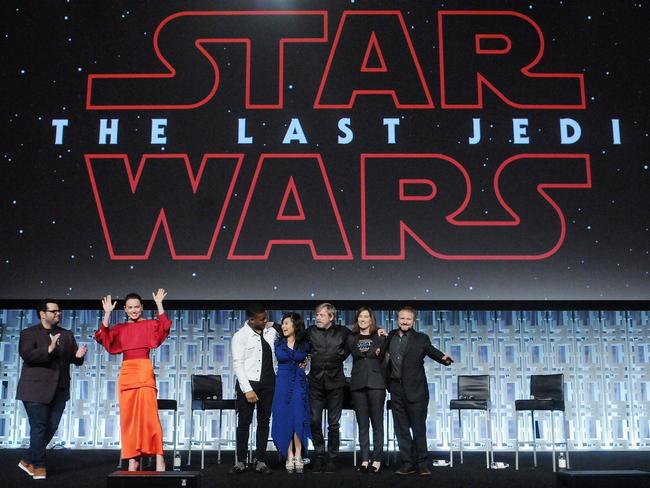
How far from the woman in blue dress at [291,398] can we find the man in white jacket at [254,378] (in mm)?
81

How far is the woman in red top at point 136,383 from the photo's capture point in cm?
574

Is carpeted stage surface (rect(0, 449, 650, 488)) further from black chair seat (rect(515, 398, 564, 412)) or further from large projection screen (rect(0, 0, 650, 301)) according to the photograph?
large projection screen (rect(0, 0, 650, 301))

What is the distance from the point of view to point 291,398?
6.47 metres

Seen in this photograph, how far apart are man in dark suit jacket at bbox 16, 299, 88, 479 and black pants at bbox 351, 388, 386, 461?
2.34 metres

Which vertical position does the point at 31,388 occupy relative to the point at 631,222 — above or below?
below

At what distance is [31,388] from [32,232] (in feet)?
6.61

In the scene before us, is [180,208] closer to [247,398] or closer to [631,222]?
[247,398]

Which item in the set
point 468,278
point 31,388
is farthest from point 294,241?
point 31,388


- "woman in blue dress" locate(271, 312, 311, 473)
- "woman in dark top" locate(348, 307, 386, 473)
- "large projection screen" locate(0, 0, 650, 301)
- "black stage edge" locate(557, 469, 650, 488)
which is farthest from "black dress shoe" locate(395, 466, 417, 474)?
"black stage edge" locate(557, 469, 650, 488)

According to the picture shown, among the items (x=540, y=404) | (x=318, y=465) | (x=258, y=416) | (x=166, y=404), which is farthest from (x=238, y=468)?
(x=540, y=404)

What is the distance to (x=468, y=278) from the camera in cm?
736

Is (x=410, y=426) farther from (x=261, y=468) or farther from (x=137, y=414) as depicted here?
(x=137, y=414)

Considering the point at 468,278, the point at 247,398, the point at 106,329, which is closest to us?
the point at 106,329

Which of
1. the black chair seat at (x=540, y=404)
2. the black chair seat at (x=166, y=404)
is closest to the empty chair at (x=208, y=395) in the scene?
the black chair seat at (x=166, y=404)
